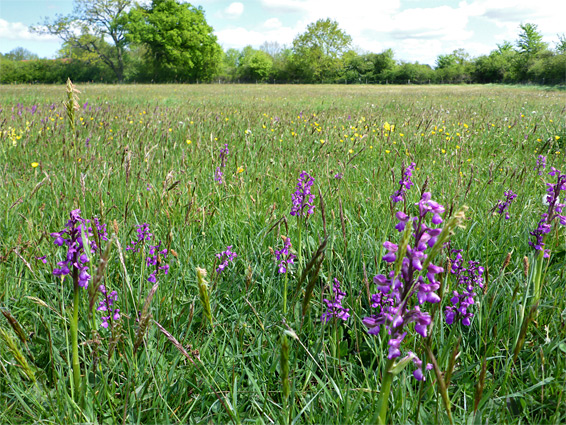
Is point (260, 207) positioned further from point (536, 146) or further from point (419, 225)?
point (536, 146)

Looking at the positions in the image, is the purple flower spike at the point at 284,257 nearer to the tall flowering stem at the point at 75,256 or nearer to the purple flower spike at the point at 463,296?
the purple flower spike at the point at 463,296

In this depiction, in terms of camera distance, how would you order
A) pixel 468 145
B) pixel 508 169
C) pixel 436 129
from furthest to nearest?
pixel 436 129, pixel 468 145, pixel 508 169

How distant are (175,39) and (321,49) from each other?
27717mm

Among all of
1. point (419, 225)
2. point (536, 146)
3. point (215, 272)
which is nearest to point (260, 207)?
point (215, 272)

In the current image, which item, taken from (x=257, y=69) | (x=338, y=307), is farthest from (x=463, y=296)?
(x=257, y=69)

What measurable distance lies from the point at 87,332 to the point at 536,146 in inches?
227

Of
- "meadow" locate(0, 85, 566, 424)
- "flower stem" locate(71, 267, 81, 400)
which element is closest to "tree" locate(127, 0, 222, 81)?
"meadow" locate(0, 85, 566, 424)

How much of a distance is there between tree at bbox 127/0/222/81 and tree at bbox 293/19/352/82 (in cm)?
1583

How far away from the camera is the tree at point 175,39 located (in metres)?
56.3

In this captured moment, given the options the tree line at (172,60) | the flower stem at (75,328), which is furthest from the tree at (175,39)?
the flower stem at (75,328)

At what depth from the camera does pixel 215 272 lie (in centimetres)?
199

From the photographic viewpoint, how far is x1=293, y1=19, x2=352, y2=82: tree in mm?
68625

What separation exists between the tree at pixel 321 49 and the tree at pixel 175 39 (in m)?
15.8

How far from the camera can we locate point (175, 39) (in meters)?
56.6
